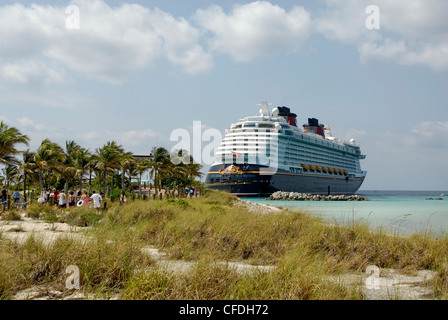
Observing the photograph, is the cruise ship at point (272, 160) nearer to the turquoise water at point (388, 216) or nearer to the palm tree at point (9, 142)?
the turquoise water at point (388, 216)

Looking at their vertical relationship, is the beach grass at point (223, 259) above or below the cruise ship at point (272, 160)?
below

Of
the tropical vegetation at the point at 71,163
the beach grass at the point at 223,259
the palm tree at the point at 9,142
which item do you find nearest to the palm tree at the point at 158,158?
the tropical vegetation at the point at 71,163

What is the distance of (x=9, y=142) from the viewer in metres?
20.6

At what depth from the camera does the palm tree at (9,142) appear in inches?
807

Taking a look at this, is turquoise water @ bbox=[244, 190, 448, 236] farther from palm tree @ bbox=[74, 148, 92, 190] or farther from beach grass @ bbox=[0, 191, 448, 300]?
palm tree @ bbox=[74, 148, 92, 190]

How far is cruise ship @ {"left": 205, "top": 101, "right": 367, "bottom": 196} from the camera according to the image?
58750 mm

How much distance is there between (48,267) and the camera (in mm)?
5688

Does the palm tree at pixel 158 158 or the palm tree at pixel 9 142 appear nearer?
the palm tree at pixel 9 142

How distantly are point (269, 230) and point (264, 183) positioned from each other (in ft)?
163

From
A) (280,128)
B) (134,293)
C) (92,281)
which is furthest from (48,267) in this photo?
(280,128)

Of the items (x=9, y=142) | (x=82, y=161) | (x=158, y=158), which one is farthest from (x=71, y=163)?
(x=9, y=142)

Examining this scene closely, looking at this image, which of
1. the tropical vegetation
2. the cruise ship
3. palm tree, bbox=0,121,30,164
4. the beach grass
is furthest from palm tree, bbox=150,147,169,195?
the beach grass

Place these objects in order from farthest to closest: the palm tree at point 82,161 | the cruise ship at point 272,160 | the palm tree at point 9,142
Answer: the cruise ship at point 272,160 < the palm tree at point 82,161 < the palm tree at point 9,142

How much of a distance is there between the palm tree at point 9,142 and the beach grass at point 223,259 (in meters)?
14.7
